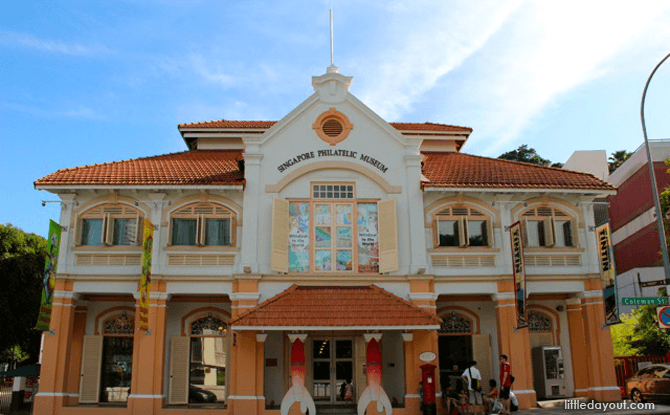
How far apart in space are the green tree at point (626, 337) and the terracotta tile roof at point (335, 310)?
1566cm

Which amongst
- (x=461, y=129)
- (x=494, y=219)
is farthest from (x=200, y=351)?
(x=461, y=129)

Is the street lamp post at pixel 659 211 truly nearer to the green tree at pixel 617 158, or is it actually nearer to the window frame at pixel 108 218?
the window frame at pixel 108 218

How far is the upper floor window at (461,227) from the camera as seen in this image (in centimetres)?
2050

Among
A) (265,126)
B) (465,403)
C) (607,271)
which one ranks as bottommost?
(465,403)

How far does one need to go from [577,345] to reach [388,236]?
8.16 meters

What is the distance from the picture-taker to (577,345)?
2142cm

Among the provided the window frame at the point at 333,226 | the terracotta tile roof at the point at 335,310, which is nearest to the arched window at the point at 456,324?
the terracotta tile roof at the point at 335,310

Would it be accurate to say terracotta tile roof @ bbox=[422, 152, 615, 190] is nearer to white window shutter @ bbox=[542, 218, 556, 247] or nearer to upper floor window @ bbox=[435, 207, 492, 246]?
upper floor window @ bbox=[435, 207, 492, 246]

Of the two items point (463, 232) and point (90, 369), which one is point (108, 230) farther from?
point (463, 232)

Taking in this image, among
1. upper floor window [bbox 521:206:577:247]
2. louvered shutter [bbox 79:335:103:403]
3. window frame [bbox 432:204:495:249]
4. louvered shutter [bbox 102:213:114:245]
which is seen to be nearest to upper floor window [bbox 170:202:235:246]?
louvered shutter [bbox 102:213:114:245]

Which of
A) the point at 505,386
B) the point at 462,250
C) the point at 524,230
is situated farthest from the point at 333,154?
the point at 505,386

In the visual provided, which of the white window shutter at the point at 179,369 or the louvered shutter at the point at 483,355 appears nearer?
the white window shutter at the point at 179,369

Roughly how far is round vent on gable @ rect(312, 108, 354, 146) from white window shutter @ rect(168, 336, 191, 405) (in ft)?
28.0

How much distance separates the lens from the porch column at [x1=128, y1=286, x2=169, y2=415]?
60.8 feet
